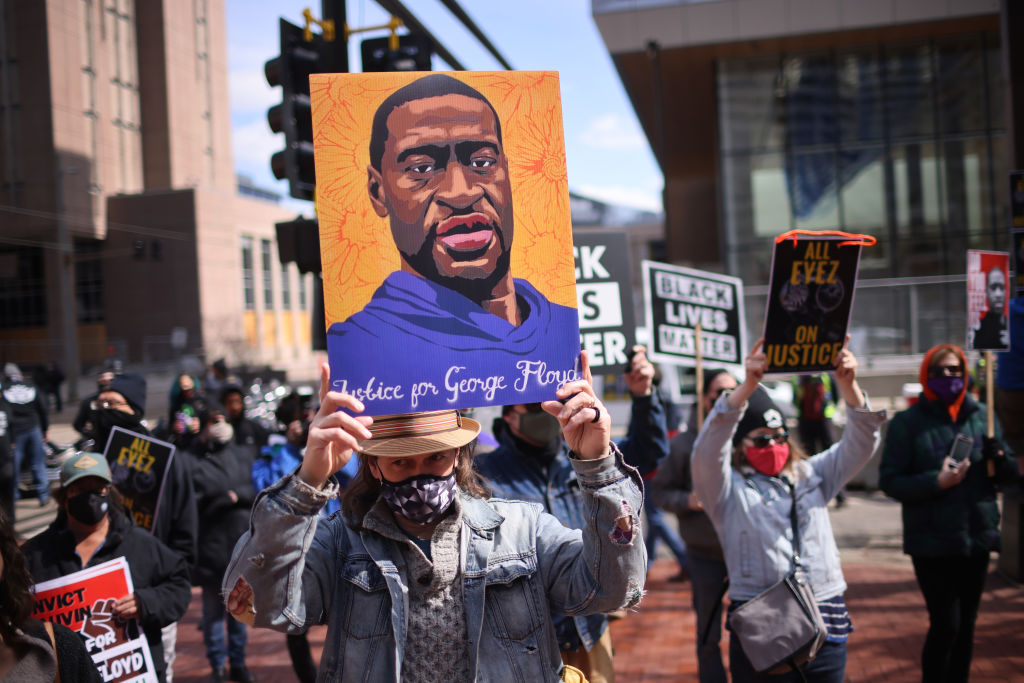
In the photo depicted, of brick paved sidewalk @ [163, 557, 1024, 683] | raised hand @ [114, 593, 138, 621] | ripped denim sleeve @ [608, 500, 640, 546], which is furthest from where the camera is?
brick paved sidewalk @ [163, 557, 1024, 683]

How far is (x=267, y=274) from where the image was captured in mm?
53812

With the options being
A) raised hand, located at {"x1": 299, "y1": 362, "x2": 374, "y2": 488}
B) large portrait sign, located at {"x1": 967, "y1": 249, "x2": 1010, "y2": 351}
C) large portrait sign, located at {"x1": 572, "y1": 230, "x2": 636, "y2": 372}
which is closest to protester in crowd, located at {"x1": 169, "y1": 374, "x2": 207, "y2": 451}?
large portrait sign, located at {"x1": 572, "y1": 230, "x2": 636, "y2": 372}

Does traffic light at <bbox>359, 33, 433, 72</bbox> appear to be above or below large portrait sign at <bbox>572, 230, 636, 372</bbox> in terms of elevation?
above

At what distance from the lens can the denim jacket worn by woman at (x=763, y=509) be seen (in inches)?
150

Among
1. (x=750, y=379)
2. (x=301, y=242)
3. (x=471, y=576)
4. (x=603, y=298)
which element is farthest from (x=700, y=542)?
(x=301, y=242)

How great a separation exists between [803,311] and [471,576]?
2.59 m

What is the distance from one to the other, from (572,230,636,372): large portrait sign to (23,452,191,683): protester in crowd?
109 inches

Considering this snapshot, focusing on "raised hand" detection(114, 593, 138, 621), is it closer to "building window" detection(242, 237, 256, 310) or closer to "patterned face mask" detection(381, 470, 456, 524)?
"patterned face mask" detection(381, 470, 456, 524)

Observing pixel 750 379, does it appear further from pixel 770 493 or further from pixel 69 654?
pixel 69 654

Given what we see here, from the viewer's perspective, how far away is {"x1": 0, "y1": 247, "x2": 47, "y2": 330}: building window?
7.16 m

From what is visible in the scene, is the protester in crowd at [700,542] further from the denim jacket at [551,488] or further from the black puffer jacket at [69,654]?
the black puffer jacket at [69,654]

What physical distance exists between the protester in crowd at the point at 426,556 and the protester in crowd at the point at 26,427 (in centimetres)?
1004

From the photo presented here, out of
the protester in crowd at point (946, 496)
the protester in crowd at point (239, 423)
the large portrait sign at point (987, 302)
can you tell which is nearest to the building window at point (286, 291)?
the protester in crowd at point (239, 423)

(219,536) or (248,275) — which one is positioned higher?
(248,275)
